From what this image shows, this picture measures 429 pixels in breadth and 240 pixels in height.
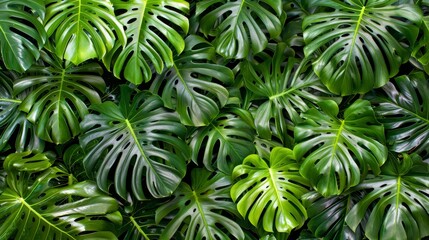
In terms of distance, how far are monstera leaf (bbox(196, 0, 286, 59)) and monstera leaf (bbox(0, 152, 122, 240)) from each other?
618 millimetres

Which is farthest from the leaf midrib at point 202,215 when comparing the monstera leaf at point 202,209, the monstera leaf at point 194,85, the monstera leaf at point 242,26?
the monstera leaf at point 242,26

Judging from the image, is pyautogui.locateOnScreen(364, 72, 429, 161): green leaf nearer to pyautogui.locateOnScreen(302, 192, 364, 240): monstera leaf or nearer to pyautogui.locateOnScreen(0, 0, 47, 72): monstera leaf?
pyautogui.locateOnScreen(302, 192, 364, 240): monstera leaf

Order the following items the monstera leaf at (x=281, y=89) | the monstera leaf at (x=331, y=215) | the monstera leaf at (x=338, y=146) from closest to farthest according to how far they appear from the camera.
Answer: the monstera leaf at (x=338, y=146)
the monstera leaf at (x=331, y=215)
the monstera leaf at (x=281, y=89)

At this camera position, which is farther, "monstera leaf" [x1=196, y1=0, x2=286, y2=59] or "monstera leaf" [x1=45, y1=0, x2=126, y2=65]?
"monstera leaf" [x1=196, y1=0, x2=286, y2=59]

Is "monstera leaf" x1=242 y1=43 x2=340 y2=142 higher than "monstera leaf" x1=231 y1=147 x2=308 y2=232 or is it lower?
higher

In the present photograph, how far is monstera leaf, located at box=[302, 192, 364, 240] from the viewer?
1550 millimetres

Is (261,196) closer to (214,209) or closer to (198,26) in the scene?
(214,209)

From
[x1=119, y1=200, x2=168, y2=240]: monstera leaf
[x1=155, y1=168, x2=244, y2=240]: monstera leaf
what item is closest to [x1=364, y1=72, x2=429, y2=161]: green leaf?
[x1=155, y1=168, x2=244, y2=240]: monstera leaf

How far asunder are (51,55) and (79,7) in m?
0.27

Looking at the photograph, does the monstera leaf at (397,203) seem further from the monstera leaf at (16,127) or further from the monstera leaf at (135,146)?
the monstera leaf at (16,127)

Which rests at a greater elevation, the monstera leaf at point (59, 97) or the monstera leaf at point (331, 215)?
the monstera leaf at point (59, 97)

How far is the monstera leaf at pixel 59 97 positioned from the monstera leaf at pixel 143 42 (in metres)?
0.14

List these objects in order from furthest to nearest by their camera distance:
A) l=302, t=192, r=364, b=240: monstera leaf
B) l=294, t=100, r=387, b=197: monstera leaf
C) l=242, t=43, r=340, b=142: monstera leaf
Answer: l=242, t=43, r=340, b=142: monstera leaf → l=302, t=192, r=364, b=240: monstera leaf → l=294, t=100, r=387, b=197: monstera leaf

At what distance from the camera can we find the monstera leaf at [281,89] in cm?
166
